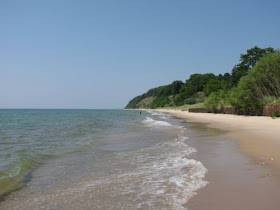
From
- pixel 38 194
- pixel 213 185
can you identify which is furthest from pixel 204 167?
pixel 38 194

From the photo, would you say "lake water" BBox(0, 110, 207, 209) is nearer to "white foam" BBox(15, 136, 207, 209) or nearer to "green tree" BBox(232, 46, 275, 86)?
"white foam" BBox(15, 136, 207, 209)

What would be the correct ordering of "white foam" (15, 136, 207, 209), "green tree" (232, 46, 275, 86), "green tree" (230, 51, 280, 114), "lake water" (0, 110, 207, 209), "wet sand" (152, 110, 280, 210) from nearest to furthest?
"wet sand" (152, 110, 280, 210)
"white foam" (15, 136, 207, 209)
"lake water" (0, 110, 207, 209)
"green tree" (230, 51, 280, 114)
"green tree" (232, 46, 275, 86)

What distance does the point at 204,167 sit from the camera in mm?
5980

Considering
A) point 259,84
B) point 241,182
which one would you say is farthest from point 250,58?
point 241,182

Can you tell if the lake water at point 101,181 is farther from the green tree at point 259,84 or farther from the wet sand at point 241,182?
the green tree at point 259,84

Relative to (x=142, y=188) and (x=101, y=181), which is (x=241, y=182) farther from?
(x=101, y=181)

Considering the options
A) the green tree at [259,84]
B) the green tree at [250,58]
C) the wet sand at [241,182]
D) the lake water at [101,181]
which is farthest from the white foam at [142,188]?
the green tree at [250,58]

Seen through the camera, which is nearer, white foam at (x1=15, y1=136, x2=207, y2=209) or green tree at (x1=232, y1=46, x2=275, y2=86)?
white foam at (x1=15, y1=136, x2=207, y2=209)

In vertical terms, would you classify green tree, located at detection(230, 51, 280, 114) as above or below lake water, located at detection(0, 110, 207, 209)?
above

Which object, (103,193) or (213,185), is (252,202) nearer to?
(213,185)

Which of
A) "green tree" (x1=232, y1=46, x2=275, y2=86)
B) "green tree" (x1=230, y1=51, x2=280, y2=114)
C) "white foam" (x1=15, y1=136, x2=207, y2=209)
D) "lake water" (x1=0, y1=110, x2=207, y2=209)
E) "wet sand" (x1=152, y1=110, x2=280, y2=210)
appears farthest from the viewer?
"green tree" (x1=232, y1=46, x2=275, y2=86)

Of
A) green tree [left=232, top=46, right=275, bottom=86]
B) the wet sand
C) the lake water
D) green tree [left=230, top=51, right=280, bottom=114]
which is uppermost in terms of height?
green tree [left=232, top=46, right=275, bottom=86]

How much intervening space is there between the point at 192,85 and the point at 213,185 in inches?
4875

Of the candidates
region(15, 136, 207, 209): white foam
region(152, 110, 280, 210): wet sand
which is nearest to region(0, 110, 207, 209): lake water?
region(15, 136, 207, 209): white foam
